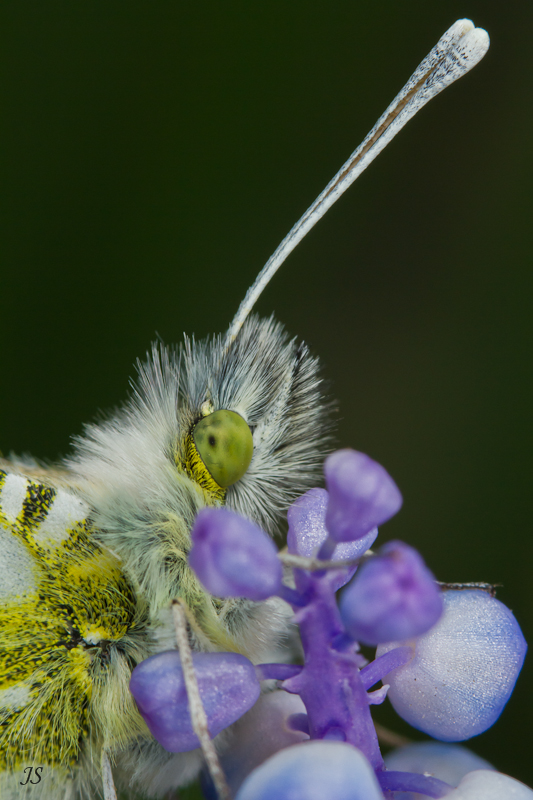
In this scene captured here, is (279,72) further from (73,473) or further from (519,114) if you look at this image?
(73,473)

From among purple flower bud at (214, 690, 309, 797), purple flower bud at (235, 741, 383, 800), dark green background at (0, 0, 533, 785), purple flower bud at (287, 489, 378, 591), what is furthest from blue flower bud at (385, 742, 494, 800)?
dark green background at (0, 0, 533, 785)

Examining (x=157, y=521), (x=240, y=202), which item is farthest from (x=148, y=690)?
(x=240, y=202)

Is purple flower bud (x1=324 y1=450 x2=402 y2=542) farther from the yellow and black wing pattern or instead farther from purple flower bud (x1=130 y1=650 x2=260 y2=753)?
the yellow and black wing pattern

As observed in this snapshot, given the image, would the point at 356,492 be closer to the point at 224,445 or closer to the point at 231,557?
the point at 231,557

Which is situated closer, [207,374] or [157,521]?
[157,521]

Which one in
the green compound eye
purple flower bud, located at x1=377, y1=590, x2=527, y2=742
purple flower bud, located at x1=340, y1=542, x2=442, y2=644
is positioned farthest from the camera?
the green compound eye

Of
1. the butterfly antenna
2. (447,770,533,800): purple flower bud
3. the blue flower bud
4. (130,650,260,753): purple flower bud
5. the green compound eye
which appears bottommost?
the blue flower bud
